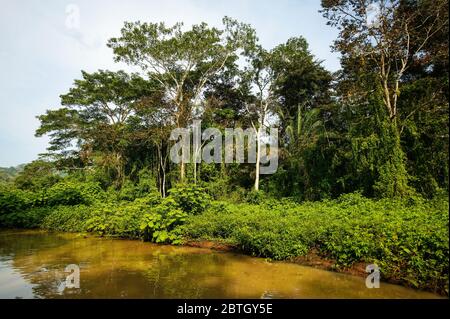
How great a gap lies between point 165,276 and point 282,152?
1148 cm

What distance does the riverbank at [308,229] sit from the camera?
5.13 m

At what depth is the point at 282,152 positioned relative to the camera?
16203 mm

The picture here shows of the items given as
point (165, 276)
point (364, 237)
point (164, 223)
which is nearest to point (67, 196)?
point (164, 223)

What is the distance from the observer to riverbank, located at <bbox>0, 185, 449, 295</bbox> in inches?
202

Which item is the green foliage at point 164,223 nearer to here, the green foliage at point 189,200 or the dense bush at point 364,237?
the dense bush at point 364,237

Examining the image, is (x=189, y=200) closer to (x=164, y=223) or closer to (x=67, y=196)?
(x=164, y=223)

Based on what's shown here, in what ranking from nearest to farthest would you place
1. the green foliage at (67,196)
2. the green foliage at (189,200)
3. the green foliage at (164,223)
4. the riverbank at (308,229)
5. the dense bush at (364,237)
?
1. the dense bush at (364,237)
2. the riverbank at (308,229)
3. the green foliage at (164,223)
4. the green foliage at (189,200)
5. the green foliage at (67,196)

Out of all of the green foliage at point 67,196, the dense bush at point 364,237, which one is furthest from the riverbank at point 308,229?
the green foliage at point 67,196

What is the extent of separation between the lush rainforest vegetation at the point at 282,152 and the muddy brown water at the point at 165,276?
616mm

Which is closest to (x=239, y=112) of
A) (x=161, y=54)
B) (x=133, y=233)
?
(x=161, y=54)

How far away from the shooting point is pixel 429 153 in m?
10.1

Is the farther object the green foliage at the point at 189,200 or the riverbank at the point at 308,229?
the green foliage at the point at 189,200

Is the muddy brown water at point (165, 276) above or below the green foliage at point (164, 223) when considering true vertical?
below
